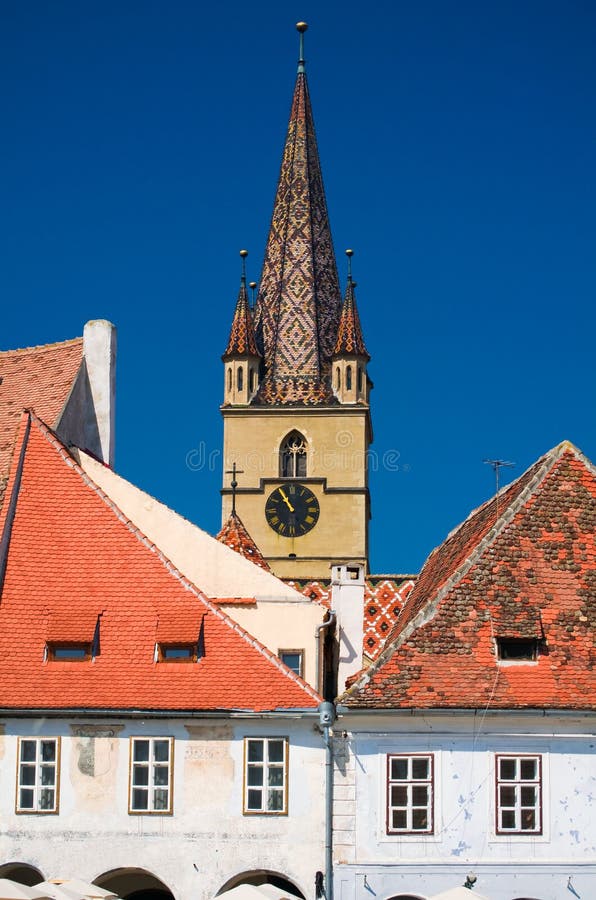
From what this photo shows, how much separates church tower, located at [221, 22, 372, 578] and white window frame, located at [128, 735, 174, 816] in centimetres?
4601

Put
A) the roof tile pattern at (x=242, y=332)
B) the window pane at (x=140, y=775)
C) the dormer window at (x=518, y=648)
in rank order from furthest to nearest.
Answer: the roof tile pattern at (x=242, y=332)
the dormer window at (x=518, y=648)
the window pane at (x=140, y=775)

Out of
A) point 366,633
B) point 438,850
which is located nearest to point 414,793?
point 438,850

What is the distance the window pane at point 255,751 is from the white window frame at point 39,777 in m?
3.00

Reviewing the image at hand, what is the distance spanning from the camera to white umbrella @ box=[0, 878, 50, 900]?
77.3ft

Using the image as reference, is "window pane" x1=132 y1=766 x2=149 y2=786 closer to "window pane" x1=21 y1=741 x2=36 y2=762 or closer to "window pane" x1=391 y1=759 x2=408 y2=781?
"window pane" x1=21 y1=741 x2=36 y2=762

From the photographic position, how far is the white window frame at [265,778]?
91.4 feet

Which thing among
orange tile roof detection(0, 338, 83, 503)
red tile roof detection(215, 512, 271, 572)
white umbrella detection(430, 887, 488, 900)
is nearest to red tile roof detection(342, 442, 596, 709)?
white umbrella detection(430, 887, 488, 900)

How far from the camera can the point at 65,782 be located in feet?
92.0

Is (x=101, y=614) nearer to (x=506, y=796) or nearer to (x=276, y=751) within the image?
(x=276, y=751)

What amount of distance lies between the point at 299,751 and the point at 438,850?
262cm

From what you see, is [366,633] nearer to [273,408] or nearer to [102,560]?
[102,560]

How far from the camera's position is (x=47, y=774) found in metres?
28.1

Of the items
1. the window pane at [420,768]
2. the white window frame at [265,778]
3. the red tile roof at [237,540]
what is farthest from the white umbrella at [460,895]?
the red tile roof at [237,540]

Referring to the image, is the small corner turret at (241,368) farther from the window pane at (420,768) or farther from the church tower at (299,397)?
the window pane at (420,768)
